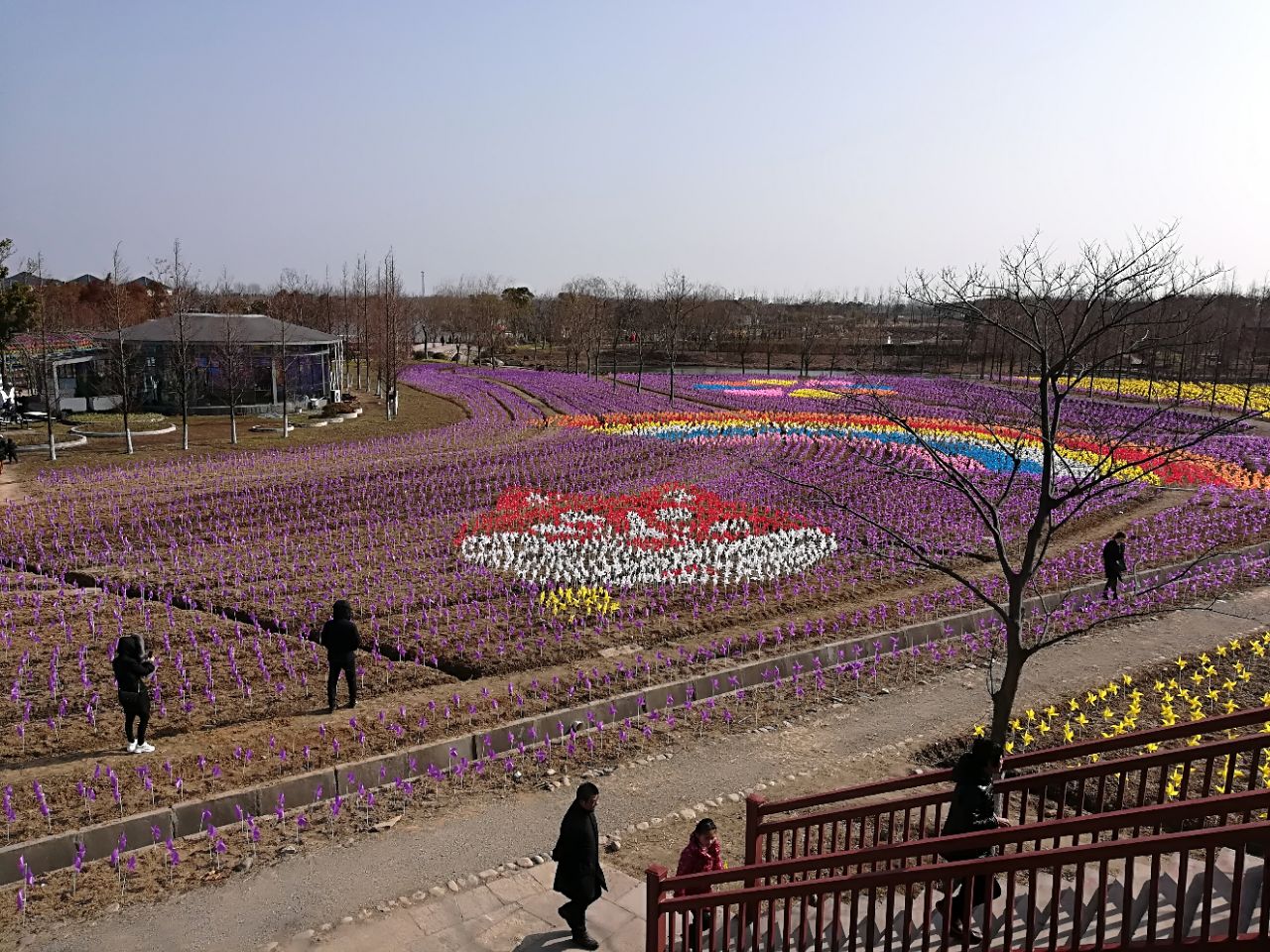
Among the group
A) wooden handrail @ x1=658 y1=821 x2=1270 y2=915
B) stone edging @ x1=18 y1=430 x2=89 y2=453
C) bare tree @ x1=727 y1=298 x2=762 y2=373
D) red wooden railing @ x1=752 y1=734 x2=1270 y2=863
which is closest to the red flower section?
red wooden railing @ x1=752 y1=734 x2=1270 y2=863

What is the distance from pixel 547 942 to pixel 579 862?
28.3 inches

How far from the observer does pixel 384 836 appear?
826cm

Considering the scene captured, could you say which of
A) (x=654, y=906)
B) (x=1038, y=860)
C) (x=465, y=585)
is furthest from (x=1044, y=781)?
(x=465, y=585)

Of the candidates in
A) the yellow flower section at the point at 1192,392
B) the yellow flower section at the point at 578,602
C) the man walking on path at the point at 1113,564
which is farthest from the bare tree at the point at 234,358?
the yellow flower section at the point at 1192,392

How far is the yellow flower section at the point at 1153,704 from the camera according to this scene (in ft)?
33.7

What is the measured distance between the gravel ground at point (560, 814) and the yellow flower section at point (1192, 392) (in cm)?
3786

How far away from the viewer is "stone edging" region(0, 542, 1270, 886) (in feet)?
25.4

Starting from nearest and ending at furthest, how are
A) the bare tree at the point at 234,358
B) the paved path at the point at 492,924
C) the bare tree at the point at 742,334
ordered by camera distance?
the paved path at the point at 492,924 < the bare tree at the point at 234,358 < the bare tree at the point at 742,334

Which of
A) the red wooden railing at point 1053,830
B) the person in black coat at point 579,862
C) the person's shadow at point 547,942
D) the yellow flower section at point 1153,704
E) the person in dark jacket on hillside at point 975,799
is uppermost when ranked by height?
the red wooden railing at point 1053,830

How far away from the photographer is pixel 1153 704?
11.1 metres

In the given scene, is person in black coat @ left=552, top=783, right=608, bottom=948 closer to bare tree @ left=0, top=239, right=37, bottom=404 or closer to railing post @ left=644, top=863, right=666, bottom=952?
railing post @ left=644, top=863, right=666, bottom=952

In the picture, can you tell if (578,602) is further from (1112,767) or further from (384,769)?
(1112,767)

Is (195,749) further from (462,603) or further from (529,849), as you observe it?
(462,603)

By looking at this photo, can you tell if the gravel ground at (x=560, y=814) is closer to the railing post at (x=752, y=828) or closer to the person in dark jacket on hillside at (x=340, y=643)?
the railing post at (x=752, y=828)
